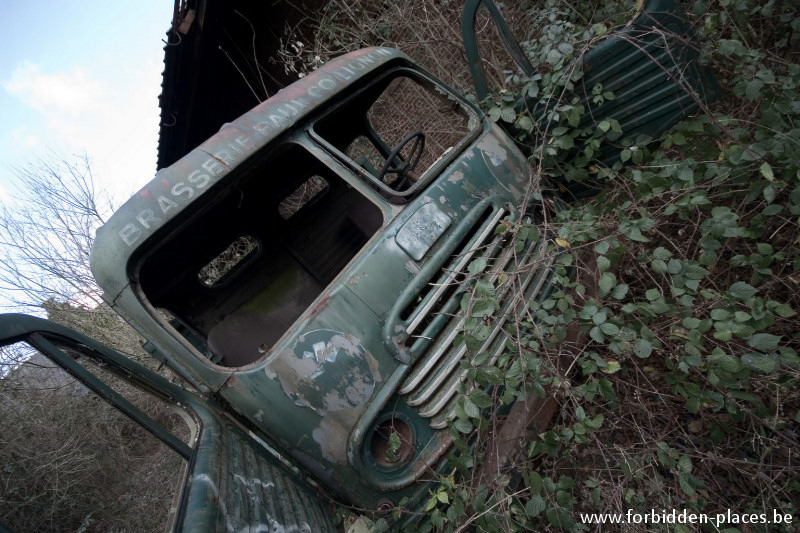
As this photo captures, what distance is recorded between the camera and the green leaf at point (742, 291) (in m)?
1.49

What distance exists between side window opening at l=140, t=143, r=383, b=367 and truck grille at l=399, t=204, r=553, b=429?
96 cm

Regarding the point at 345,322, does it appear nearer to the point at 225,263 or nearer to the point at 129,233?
the point at 129,233

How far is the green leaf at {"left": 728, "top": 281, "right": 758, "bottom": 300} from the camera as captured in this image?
1.49m

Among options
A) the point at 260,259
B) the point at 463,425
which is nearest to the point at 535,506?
the point at 463,425

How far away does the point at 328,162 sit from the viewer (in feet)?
6.89

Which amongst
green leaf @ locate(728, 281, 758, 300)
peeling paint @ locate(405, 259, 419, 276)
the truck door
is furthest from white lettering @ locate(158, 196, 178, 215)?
green leaf @ locate(728, 281, 758, 300)

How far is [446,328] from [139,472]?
14.0 ft

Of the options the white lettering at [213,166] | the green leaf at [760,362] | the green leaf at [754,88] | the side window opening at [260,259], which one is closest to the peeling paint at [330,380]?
the white lettering at [213,166]

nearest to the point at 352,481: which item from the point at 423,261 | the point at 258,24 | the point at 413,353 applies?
the point at 413,353

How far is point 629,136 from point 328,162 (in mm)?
1668

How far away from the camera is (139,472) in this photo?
14.6ft

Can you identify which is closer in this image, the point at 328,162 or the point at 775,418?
the point at 775,418

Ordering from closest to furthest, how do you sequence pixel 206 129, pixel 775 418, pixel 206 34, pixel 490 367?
pixel 775 418
pixel 490 367
pixel 206 34
pixel 206 129

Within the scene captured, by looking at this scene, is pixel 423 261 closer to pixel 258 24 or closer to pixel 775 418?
pixel 775 418
